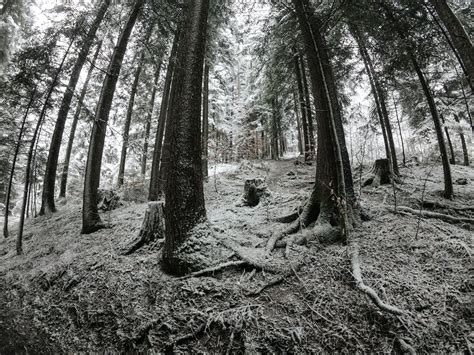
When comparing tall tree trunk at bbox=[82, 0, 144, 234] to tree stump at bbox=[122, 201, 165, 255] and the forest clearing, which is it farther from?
tree stump at bbox=[122, 201, 165, 255]

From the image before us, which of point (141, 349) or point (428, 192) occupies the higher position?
point (428, 192)

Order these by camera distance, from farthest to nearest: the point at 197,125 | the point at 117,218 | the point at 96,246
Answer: the point at 117,218 → the point at 96,246 → the point at 197,125

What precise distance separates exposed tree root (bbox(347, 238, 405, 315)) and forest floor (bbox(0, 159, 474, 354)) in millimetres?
100

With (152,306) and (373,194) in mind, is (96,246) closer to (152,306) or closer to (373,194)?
(152,306)

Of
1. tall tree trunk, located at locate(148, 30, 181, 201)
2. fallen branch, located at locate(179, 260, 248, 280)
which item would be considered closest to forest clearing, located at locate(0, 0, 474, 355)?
fallen branch, located at locate(179, 260, 248, 280)

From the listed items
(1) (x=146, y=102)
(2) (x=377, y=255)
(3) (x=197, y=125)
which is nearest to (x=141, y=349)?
(3) (x=197, y=125)

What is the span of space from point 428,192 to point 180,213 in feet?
22.2

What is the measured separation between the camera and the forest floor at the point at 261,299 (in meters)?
2.33

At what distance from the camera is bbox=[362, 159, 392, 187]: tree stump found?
7082 millimetres

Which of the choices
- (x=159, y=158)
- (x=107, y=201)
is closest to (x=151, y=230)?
(x=159, y=158)

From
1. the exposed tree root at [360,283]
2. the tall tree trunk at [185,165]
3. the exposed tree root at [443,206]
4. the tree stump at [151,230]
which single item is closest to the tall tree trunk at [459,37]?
the exposed tree root at [443,206]

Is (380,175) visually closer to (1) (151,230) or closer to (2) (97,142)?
(1) (151,230)

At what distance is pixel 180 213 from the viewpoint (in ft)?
11.9

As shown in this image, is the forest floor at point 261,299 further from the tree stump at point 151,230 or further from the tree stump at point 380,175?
the tree stump at point 380,175
